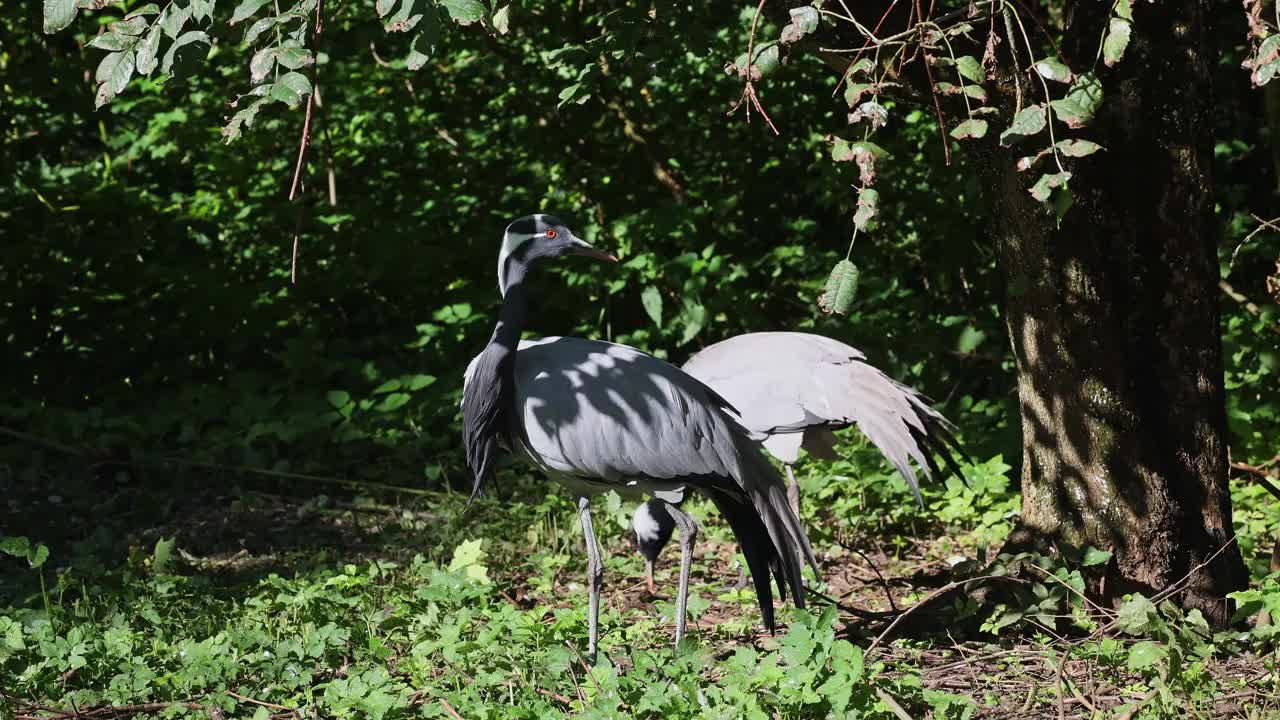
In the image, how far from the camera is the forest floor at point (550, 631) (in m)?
3.44

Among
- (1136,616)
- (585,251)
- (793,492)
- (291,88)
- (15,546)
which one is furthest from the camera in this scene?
(793,492)

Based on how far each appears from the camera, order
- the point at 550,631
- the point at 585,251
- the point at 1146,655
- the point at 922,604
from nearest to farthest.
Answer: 1. the point at 1146,655
2. the point at 550,631
3. the point at 922,604
4. the point at 585,251

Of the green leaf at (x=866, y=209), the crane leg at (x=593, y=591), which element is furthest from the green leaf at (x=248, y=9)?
the crane leg at (x=593, y=591)

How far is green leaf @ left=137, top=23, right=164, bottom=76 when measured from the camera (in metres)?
2.76

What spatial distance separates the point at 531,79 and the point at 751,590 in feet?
13.8

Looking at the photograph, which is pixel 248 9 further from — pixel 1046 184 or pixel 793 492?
pixel 793 492

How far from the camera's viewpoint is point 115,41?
2799mm

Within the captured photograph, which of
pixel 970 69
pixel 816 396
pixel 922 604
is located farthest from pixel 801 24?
pixel 816 396

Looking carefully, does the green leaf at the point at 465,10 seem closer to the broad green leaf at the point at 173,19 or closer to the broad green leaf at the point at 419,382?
the broad green leaf at the point at 173,19

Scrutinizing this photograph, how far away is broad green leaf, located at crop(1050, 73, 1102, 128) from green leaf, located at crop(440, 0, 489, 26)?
1249 millimetres

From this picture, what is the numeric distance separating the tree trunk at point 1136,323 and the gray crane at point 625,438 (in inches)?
36.6

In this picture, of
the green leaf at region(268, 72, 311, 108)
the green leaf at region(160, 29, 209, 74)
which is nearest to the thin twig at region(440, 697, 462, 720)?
the green leaf at region(268, 72, 311, 108)

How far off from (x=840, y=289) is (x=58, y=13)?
175cm

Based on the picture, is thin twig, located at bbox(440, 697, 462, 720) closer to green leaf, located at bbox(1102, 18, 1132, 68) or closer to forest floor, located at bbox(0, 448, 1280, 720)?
forest floor, located at bbox(0, 448, 1280, 720)
